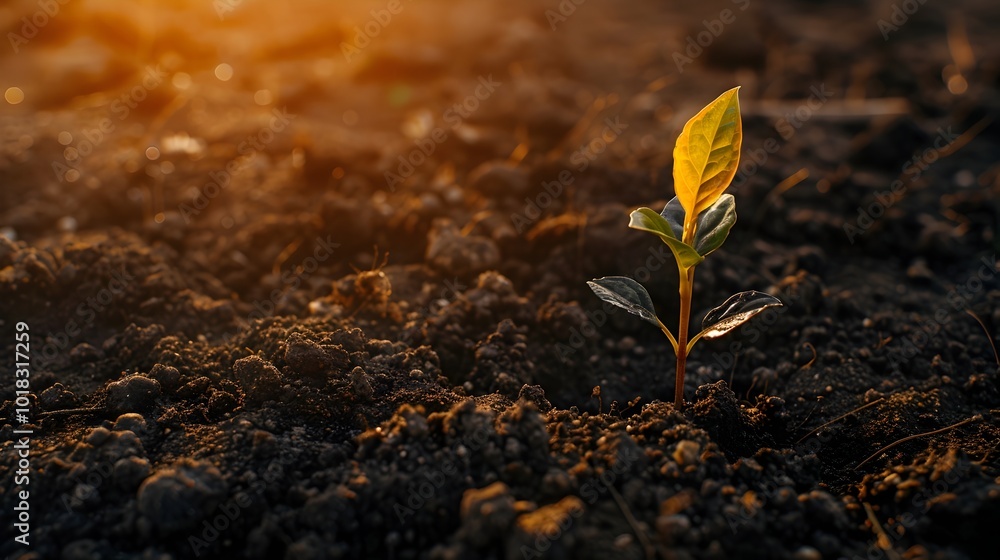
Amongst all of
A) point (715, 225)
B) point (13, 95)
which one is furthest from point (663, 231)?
point (13, 95)

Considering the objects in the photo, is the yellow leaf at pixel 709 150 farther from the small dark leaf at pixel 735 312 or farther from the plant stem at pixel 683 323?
the small dark leaf at pixel 735 312

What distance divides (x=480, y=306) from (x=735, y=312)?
1.00 metres

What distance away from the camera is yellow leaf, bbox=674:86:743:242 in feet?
5.31

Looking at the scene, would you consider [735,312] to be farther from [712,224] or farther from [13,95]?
[13,95]

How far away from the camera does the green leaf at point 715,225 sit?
1.80 m

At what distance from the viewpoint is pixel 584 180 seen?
3.32 metres

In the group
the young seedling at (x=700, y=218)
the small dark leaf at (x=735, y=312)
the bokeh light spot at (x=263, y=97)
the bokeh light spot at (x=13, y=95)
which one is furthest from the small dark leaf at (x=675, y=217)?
the bokeh light spot at (x=13, y=95)

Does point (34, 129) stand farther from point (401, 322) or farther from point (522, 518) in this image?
point (522, 518)

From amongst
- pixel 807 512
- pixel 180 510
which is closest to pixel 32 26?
pixel 180 510

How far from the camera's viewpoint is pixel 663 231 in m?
1.75

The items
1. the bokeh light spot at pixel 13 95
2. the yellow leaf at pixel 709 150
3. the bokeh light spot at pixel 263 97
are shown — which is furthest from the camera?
the bokeh light spot at pixel 263 97

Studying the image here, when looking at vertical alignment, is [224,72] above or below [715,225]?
below

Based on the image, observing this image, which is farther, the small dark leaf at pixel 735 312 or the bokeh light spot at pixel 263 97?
the bokeh light spot at pixel 263 97

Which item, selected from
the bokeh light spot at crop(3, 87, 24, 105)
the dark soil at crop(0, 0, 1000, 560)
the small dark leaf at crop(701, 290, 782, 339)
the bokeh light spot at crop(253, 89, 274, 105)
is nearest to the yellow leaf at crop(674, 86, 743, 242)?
the small dark leaf at crop(701, 290, 782, 339)
